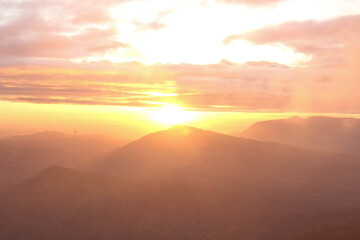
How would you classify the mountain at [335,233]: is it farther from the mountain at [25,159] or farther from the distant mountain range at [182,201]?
the mountain at [25,159]

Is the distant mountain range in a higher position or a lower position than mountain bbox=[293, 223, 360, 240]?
lower

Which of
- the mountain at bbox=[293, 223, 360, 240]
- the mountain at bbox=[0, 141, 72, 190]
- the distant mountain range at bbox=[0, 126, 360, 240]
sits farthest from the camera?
the mountain at bbox=[0, 141, 72, 190]

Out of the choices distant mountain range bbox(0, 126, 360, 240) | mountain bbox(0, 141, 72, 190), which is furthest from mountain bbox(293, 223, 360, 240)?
mountain bbox(0, 141, 72, 190)

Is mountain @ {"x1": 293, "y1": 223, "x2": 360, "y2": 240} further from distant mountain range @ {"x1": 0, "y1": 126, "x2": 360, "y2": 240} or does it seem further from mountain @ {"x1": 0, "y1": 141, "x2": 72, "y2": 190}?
mountain @ {"x1": 0, "y1": 141, "x2": 72, "y2": 190}

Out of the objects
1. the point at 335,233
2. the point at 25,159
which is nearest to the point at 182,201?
the point at 335,233

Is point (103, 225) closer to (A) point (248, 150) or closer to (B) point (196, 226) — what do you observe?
(B) point (196, 226)

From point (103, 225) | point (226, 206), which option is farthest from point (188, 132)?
point (103, 225)

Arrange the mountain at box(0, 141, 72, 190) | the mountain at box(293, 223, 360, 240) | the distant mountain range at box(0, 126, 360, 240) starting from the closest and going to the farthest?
the mountain at box(293, 223, 360, 240), the distant mountain range at box(0, 126, 360, 240), the mountain at box(0, 141, 72, 190)

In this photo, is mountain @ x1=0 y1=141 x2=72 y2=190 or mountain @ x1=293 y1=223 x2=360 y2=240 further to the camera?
mountain @ x1=0 y1=141 x2=72 y2=190
